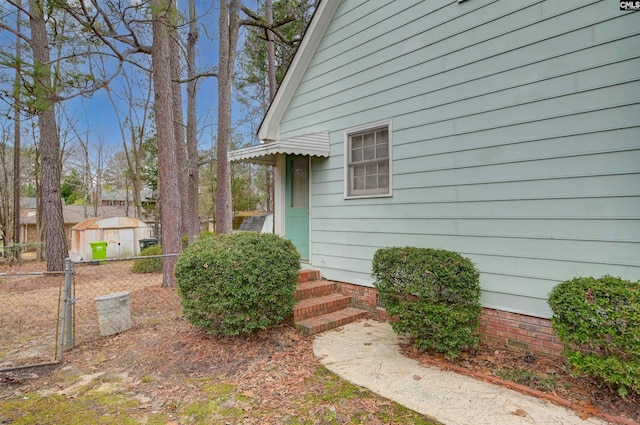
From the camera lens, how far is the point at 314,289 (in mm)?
5398

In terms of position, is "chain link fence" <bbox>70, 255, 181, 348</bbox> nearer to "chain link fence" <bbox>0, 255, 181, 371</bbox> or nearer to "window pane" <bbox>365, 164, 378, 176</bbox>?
"chain link fence" <bbox>0, 255, 181, 371</bbox>

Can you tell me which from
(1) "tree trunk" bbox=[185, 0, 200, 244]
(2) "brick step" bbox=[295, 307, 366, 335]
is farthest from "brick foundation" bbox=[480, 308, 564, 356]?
(1) "tree trunk" bbox=[185, 0, 200, 244]

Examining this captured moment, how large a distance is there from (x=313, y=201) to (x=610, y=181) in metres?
4.35

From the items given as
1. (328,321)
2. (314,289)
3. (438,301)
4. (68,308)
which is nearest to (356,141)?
(314,289)

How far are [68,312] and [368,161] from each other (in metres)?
4.76

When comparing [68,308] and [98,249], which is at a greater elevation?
[68,308]

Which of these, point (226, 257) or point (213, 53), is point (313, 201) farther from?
point (213, 53)

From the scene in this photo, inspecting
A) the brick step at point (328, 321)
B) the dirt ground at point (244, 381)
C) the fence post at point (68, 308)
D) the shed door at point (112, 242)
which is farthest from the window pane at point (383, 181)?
the shed door at point (112, 242)

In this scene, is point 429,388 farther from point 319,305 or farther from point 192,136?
point 192,136

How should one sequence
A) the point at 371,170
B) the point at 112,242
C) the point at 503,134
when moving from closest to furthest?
1. the point at 503,134
2. the point at 371,170
3. the point at 112,242

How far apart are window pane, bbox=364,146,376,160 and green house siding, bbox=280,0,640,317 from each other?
464 mm

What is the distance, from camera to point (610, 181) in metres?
3.05

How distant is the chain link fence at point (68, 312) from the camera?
13.6ft

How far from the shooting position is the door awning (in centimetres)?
534
